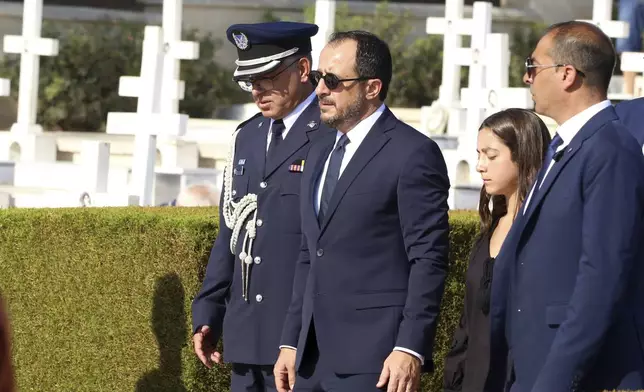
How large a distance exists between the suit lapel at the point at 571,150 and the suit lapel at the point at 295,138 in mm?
1173

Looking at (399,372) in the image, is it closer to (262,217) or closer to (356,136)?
(356,136)

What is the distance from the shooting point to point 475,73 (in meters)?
10.9

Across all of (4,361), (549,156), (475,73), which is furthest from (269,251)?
(475,73)

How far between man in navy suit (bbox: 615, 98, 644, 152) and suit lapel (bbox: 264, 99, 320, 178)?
973 mm

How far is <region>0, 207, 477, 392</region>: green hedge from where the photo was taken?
590 cm

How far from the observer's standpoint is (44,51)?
12.9m

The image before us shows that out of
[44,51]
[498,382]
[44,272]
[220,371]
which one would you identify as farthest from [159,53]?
[498,382]

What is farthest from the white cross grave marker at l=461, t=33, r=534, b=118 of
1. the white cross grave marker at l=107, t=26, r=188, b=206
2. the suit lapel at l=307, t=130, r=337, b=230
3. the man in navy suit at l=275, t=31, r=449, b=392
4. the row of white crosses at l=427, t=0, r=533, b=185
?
the man in navy suit at l=275, t=31, r=449, b=392

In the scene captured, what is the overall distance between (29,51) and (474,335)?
8.69 metres

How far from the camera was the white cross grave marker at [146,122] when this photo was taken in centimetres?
1014

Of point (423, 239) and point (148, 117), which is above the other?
point (148, 117)

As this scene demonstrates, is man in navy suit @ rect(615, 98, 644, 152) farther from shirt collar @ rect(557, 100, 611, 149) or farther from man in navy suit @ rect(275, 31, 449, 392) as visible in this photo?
shirt collar @ rect(557, 100, 611, 149)

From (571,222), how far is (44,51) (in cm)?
969

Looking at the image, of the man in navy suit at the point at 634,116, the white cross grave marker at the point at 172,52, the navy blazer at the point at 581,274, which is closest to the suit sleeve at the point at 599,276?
the navy blazer at the point at 581,274
